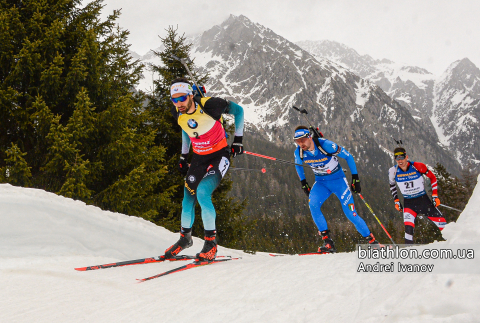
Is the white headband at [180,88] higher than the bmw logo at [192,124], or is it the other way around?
the white headband at [180,88]

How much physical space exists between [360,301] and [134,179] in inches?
323

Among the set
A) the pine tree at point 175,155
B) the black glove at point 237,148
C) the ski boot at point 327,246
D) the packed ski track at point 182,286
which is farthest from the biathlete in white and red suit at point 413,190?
the pine tree at point 175,155

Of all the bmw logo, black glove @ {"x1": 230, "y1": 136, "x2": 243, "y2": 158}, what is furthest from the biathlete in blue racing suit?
the bmw logo

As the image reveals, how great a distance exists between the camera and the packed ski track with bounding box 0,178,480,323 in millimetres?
1756

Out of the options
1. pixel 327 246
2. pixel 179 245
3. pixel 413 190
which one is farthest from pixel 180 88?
pixel 413 190

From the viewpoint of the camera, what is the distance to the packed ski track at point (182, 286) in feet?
5.76

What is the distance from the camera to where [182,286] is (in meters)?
3.30

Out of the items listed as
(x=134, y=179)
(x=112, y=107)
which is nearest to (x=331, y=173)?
(x=134, y=179)

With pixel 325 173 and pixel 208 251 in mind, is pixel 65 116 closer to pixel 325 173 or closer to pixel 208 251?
pixel 208 251

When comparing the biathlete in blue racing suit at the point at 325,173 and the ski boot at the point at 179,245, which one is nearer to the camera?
the ski boot at the point at 179,245

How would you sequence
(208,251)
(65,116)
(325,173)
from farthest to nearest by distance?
1. (65,116)
2. (325,173)
3. (208,251)

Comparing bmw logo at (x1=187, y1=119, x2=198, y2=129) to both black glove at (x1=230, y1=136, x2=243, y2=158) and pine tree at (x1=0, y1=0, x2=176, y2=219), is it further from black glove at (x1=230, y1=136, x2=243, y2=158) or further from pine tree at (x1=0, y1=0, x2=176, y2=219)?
pine tree at (x1=0, y1=0, x2=176, y2=219)

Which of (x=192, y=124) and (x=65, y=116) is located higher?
(x=65, y=116)

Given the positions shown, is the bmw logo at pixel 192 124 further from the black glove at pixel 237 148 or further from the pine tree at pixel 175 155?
the pine tree at pixel 175 155
